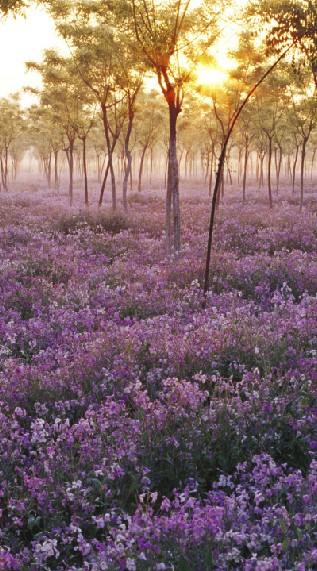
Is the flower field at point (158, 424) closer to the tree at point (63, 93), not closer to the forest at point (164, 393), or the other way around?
the forest at point (164, 393)

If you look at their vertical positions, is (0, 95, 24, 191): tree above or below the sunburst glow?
above

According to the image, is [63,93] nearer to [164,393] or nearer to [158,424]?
[164,393]

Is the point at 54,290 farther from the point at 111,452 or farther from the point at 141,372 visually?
the point at 111,452

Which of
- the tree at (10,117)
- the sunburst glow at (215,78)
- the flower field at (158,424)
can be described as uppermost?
the tree at (10,117)

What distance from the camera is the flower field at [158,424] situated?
3.00 m

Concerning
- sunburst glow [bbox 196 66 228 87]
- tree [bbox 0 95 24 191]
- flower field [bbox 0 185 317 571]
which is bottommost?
flower field [bbox 0 185 317 571]

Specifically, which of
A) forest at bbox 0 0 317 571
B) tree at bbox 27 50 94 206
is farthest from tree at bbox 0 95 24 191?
forest at bbox 0 0 317 571

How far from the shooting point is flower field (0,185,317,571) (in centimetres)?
300

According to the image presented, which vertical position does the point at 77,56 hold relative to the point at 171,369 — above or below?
above

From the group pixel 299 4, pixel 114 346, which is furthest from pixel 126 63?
pixel 114 346

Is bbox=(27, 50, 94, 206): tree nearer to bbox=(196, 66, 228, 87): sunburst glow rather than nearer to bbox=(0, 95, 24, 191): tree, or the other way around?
bbox=(196, 66, 228, 87): sunburst glow

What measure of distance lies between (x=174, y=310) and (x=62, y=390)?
3.92 meters

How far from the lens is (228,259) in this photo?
43.0 feet

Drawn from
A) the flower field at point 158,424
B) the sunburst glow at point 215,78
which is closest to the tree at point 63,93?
the sunburst glow at point 215,78
